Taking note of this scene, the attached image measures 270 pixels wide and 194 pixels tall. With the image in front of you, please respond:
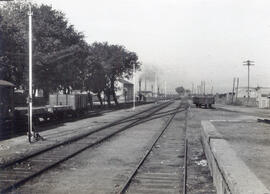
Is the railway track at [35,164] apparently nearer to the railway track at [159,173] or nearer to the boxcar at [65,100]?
the railway track at [159,173]

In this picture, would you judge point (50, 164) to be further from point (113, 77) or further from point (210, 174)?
point (113, 77)

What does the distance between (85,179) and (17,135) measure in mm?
10386

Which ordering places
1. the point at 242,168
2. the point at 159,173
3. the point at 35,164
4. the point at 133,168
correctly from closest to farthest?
the point at 242,168, the point at 159,173, the point at 133,168, the point at 35,164

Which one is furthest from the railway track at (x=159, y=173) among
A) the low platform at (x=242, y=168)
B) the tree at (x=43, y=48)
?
the tree at (x=43, y=48)

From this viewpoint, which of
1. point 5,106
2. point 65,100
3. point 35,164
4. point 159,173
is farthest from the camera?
point 65,100

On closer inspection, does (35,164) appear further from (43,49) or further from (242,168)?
(43,49)

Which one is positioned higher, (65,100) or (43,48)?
(43,48)

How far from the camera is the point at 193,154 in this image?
12.6 m

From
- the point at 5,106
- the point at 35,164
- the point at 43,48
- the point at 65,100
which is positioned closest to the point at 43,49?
the point at 43,48

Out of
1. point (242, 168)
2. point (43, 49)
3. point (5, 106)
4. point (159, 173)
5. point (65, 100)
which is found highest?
point (43, 49)

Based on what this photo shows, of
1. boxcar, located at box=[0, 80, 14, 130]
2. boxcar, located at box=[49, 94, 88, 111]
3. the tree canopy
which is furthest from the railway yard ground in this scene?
boxcar, located at box=[49, 94, 88, 111]

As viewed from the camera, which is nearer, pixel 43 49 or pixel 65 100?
pixel 65 100

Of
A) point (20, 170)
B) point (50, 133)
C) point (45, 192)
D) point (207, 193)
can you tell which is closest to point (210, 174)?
point (207, 193)

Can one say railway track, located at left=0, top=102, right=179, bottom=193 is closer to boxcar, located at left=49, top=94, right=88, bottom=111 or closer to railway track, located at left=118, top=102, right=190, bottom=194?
railway track, located at left=118, top=102, right=190, bottom=194
